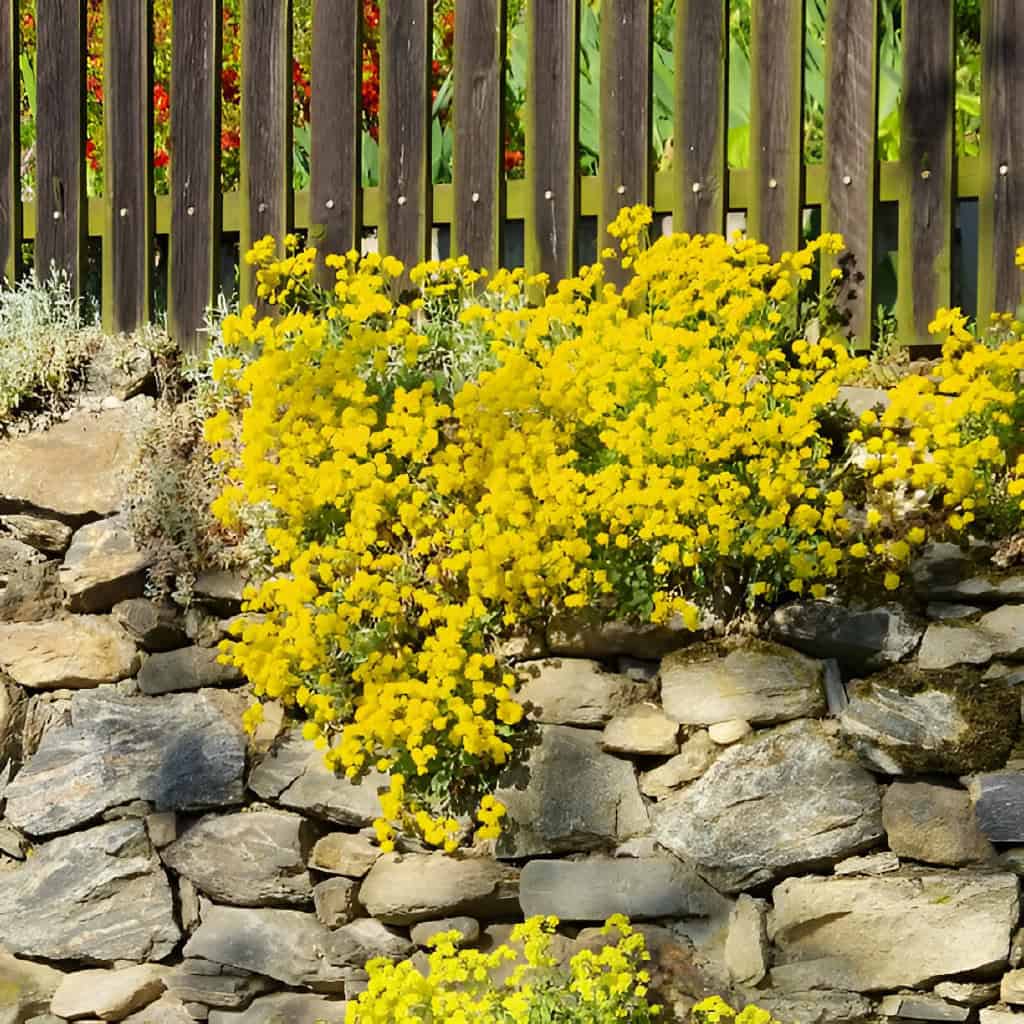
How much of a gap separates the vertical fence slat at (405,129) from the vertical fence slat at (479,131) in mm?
99

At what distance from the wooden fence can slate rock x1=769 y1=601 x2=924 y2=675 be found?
3.17 ft

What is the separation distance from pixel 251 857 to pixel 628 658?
3.74ft

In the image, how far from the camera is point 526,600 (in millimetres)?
4164

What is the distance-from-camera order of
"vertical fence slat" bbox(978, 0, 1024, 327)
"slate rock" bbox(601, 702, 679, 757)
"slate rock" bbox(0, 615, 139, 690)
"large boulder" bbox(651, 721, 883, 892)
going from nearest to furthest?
"large boulder" bbox(651, 721, 883, 892) → "slate rock" bbox(601, 702, 679, 757) → "vertical fence slat" bbox(978, 0, 1024, 327) → "slate rock" bbox(0, 615, 139, 690)

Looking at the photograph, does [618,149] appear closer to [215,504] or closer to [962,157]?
[962,157]

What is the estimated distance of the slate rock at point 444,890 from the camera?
3996 millimetres

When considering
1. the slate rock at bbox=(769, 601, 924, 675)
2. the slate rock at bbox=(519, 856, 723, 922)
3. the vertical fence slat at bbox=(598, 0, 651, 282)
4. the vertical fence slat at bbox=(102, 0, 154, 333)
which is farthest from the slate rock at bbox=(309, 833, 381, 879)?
the vertical fence slat at bbox=(102, 0, 154, 333)

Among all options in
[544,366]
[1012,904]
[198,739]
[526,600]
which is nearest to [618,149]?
[544,366]

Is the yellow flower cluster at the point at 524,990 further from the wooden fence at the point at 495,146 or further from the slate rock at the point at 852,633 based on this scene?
the wooden fence at the point at 495,146

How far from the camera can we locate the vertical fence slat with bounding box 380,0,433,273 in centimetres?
489

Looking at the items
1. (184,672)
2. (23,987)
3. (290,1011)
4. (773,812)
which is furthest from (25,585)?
(773,812)

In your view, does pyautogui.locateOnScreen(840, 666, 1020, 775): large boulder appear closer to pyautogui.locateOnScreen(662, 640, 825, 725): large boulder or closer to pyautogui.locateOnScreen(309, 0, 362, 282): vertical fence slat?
pyautogui.locateOnScreen(662, 640, 825, 725): large boulder

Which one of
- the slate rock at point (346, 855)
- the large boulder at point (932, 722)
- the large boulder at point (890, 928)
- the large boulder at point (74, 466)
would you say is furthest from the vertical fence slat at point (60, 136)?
the large boulder at point (890, 928)

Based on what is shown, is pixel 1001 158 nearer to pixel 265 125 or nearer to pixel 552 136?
pixel 552 136
